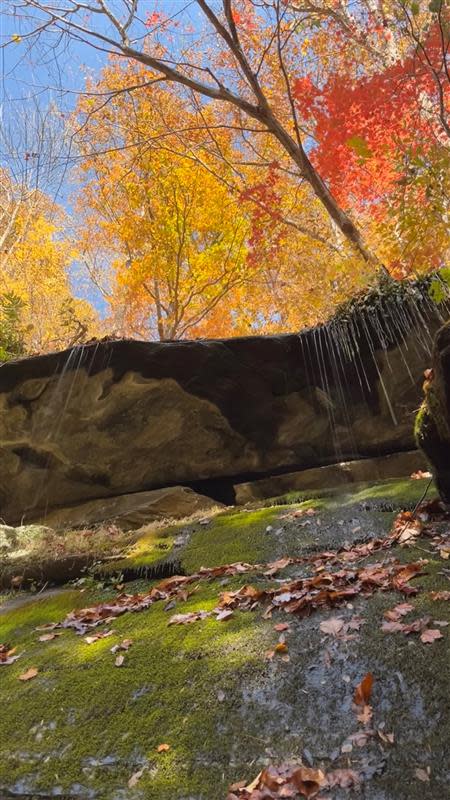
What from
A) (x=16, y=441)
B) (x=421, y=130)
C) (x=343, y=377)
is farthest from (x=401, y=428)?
(x=421, y=130)

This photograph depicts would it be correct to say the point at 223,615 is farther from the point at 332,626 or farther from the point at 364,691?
the point at 364,691

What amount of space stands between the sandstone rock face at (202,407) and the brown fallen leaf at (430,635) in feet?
21.0

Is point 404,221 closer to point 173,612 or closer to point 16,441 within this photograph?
point 173,612

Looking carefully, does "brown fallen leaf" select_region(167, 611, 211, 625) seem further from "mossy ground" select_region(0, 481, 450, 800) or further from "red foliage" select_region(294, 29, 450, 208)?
"red foliage" select_region(294, 29, 450, 208)

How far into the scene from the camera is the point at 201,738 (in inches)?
101

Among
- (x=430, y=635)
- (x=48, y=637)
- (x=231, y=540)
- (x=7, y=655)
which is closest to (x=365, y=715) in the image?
(x=430, y=635)

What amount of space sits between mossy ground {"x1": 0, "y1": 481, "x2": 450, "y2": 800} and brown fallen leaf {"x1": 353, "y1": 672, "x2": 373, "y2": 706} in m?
0.04

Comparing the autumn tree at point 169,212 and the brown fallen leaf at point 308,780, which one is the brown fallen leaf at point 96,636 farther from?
the autumn tree at point 169,212

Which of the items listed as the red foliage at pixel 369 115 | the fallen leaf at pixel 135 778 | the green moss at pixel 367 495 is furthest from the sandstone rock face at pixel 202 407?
the fallen leaf at pixel 135 778

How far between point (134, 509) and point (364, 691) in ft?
20.7

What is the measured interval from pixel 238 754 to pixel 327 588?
60.5 inches

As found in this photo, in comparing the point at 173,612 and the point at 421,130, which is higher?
the point at 421,130

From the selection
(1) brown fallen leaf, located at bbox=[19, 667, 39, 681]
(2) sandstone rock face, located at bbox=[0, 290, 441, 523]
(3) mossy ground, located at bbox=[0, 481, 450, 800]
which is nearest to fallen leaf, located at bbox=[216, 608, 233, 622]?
(3) mossy ground, located at bbox=[0, 481, 450, 800]

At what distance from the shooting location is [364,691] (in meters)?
2.62
